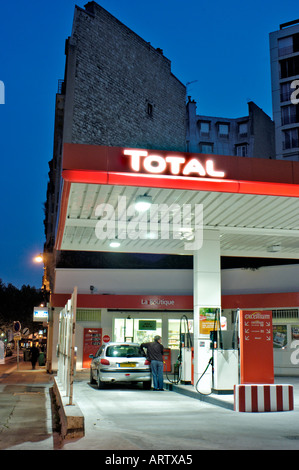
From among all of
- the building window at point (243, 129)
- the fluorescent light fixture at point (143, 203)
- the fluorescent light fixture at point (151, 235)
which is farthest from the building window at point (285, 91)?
the fluorescent light fixture at point (143, 203)

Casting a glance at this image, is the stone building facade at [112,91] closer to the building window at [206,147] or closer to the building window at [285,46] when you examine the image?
the building window at [285,46]

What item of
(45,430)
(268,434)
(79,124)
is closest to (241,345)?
(268,434)

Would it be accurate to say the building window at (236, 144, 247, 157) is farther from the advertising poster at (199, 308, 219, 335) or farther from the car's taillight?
the advertising poster at (199, 308, 219, 335)

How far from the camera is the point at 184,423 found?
9094 mm

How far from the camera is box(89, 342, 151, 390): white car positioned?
15812 millimetres

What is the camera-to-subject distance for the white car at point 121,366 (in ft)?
51.9

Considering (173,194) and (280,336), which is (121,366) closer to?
(173,194)

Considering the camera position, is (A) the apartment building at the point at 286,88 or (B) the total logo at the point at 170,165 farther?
(A) the apartment building at the point at 286,88

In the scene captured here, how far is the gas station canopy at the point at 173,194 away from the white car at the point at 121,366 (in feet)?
11.8

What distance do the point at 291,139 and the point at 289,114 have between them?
3.08 meters

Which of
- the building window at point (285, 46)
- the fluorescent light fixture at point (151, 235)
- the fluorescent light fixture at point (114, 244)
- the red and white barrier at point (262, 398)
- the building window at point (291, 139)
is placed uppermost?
the building window at point (285, 46)

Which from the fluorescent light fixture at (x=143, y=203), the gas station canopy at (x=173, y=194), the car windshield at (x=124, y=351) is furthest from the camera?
the car windshield at (x=124, y=351)

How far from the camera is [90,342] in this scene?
26.2 meters

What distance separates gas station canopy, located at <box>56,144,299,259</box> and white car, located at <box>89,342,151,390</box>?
360cm
